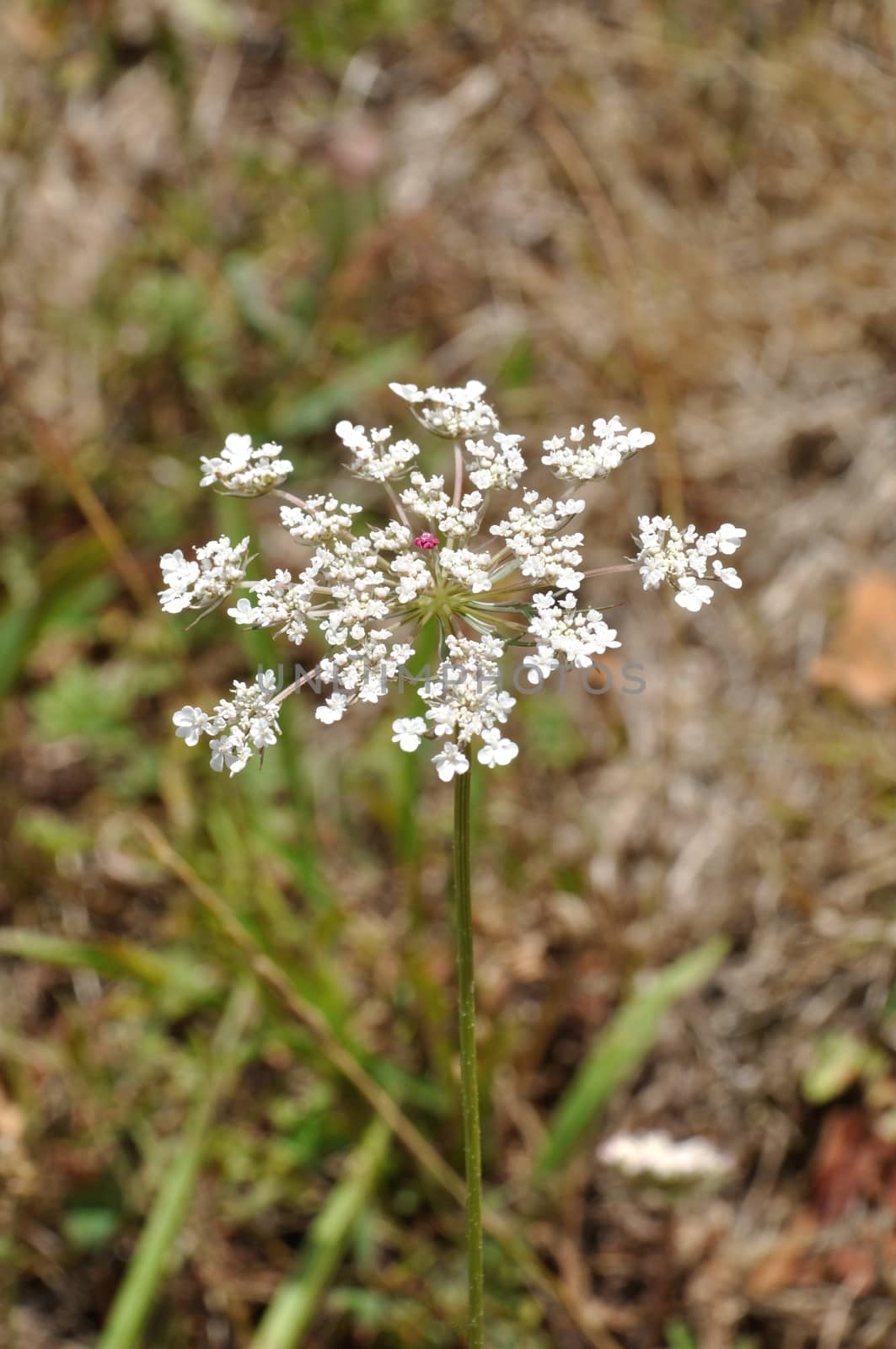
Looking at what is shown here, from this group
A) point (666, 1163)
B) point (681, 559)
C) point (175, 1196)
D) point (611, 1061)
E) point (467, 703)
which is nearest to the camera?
point (467, 703)

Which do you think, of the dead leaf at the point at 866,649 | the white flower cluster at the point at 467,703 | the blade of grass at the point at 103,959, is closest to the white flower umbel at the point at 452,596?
the white flower cluster at the point at 467,703

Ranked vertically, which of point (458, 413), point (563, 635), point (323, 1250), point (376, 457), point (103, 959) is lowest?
point (323, 1250)

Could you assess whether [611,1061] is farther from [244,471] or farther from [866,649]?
[244,471]

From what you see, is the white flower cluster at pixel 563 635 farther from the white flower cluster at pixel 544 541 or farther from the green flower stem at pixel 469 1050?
→ the green flower stem at pixel 469 1050

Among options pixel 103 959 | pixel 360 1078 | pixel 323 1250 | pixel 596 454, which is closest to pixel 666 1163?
pixel 360 1078

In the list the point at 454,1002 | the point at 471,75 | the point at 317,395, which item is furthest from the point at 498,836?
the point at 471,75

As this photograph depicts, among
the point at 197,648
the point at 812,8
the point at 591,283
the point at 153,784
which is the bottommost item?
the point at 153,784

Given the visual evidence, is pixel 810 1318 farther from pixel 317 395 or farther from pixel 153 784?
pixel 317 395

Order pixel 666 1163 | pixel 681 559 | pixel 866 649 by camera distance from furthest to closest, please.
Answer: pixel 866 649, pixel 666 1163, pixel 681 559
